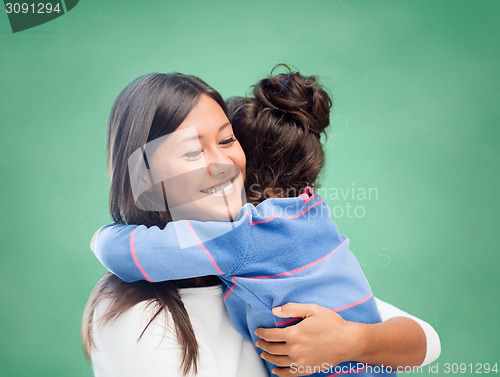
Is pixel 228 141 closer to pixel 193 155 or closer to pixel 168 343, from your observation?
pixel 193 155

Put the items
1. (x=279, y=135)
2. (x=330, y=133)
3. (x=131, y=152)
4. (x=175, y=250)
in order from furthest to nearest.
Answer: (x=330, y=133)
(x=279, y=135)
(x=131, y=152)
(x=175, y=250)

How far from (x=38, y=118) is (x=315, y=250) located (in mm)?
1106

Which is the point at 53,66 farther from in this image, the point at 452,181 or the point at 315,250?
the point at 452,181

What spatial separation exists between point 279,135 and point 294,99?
0.30 feet

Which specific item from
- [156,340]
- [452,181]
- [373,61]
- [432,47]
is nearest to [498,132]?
[452,181]

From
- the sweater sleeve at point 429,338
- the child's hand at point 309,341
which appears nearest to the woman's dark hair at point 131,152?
the child's hand at point 309,341

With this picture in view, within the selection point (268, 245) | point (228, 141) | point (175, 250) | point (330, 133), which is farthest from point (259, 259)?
point (330, 133)

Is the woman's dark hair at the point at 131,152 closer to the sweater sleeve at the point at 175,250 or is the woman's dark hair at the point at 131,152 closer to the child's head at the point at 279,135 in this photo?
the sweater sleeve at the point at 175,250

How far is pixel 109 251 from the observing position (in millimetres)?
823

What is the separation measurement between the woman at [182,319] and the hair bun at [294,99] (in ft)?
0.66

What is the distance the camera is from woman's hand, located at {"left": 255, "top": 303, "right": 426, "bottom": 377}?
0.84 metres

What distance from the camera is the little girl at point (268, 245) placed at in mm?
808

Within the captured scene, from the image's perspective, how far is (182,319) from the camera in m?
0.86

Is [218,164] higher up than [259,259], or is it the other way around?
[218,164]
